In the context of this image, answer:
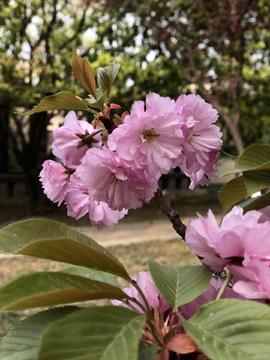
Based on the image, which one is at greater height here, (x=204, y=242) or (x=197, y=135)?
(x=197, y=135)

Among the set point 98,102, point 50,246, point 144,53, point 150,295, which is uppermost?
point 144,53

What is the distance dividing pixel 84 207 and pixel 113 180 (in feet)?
0.26

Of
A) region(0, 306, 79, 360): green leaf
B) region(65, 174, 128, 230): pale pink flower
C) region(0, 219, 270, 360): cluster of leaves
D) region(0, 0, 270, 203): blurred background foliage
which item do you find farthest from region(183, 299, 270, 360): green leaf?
region(0, 0, 270, 203): blurred background foliage

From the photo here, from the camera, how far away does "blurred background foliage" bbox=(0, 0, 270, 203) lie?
5.20 meters

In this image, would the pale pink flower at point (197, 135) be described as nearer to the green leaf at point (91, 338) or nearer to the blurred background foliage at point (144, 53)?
the green leaf at point (91, 338)

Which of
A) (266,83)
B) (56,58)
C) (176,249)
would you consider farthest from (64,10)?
(176,249)

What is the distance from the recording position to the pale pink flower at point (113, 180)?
0.45 metres

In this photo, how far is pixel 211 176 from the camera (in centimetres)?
55

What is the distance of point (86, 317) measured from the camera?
272mm

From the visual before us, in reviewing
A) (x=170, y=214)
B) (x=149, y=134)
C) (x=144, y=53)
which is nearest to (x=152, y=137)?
(x=149, y=134)

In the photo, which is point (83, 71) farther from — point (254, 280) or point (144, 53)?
point (144, 53)

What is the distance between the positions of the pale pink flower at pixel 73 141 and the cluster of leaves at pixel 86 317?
17 cm

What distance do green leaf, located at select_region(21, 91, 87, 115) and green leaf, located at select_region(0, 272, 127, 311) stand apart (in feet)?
0.76

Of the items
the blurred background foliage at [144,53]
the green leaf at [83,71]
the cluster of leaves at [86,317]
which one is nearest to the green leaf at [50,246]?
the cluster of leaves at [86,317]
